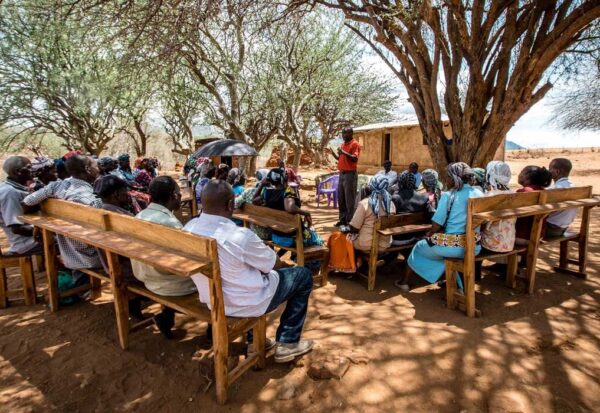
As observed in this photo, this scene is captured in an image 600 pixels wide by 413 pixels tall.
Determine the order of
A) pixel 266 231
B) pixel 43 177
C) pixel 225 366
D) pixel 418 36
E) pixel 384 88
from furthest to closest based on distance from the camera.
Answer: pixel 384 88 → pixel 418 36 → pixel 266 231 → pixel 43 177 → pixel 225 366

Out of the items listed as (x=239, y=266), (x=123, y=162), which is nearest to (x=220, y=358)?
(x=239, y=266)

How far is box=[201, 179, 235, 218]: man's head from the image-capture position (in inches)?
94.3

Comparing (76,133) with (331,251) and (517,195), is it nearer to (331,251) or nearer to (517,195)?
(331,251)

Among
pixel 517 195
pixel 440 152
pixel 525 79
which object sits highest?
pixel 525 79

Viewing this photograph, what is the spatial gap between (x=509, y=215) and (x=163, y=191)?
3.05 m

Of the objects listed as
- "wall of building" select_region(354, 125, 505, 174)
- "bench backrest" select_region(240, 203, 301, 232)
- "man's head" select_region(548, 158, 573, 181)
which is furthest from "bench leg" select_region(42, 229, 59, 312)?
"wall of building" select_region(354, 125, 505, 174)

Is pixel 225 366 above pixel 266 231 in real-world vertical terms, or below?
Result: below

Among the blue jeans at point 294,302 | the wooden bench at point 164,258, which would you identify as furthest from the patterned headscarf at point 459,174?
the wooden bench at point 164,258

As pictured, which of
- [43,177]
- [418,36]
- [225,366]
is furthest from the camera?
[418,36]

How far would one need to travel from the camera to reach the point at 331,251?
452 centimetres

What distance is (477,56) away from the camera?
5992 mm

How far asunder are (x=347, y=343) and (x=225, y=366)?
1.07 m

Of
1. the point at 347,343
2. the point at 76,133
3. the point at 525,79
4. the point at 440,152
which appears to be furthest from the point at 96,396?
the point at 76,133

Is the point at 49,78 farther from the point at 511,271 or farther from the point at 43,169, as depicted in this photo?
the point at 511,271
